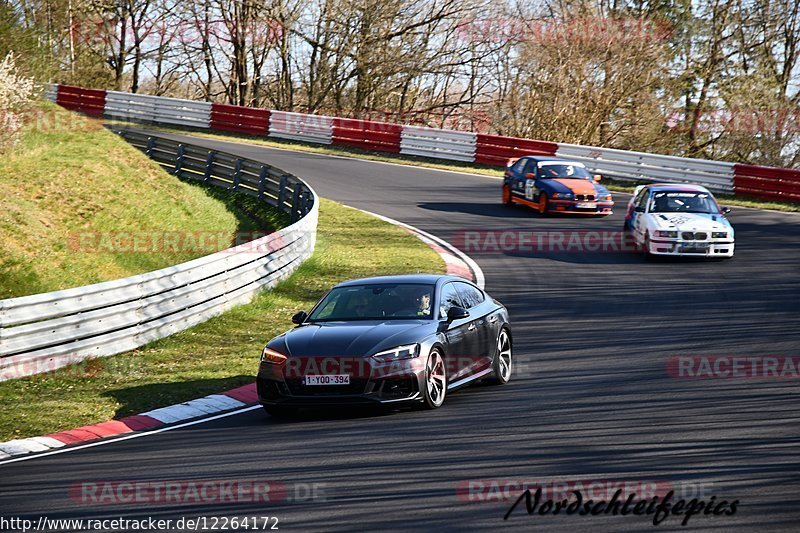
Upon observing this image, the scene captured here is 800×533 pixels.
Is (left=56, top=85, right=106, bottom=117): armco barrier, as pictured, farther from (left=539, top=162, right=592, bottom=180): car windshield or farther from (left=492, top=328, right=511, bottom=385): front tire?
(left=492, top=328, right=511, bottom=385): front tire

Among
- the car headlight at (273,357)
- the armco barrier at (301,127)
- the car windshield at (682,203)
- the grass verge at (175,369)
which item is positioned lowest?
the grass verge at (175,369)

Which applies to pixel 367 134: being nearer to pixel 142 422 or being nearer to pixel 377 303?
pixel 377 303

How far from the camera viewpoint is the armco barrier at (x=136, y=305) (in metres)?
12.5

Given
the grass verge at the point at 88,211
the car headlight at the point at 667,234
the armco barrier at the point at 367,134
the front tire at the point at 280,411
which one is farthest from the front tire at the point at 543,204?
the front tire at the point at 280,411

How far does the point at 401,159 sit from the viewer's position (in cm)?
3747

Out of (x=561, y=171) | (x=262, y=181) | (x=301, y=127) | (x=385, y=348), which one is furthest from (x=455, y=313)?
(x=301, y=127)

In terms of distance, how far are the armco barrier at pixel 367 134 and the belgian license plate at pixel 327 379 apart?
91.3 feet

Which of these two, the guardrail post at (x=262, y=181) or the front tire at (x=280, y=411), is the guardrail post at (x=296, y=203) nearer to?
the guardrail post at (x=262, y=181)

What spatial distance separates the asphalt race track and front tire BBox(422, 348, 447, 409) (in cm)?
17

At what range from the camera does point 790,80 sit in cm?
4953

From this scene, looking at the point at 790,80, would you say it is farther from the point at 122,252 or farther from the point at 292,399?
the point at 292,399

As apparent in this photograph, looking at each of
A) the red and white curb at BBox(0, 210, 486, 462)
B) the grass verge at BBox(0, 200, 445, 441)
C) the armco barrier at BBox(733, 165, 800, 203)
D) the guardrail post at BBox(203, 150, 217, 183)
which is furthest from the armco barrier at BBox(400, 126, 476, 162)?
the red and white curb at BBox(0, 210, 486, 462)

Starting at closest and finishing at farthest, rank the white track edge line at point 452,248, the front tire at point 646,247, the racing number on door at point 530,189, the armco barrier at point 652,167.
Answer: the white track edge line at point 452,248 → the front tire at point 646,247 → the racing number on door at point 530,189 → the armco barrier at point 652,167

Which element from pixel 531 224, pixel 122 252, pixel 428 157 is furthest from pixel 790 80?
pixel 122 252
